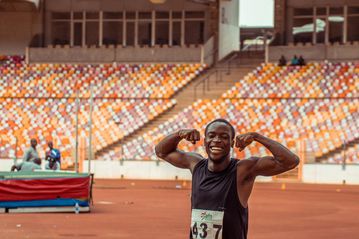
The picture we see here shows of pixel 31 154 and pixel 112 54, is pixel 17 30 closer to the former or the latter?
pixel 112 54

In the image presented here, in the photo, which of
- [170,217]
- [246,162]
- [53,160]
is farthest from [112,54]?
[246,162]

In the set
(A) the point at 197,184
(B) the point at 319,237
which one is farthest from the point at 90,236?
(A) the point at 197,184

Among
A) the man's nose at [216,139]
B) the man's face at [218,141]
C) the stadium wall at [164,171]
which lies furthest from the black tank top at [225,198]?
the stadium wall at [164,171]

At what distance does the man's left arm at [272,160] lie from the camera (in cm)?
654

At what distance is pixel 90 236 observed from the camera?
54.1 ft

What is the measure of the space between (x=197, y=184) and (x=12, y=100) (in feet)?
130

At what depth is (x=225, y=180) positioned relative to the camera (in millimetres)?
6508

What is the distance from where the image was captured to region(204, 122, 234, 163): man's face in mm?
6359

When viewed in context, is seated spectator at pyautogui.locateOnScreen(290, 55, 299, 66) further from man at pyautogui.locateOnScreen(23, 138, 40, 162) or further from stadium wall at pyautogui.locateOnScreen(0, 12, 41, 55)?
man at pyautogui.locateOnScreen(23, 138, 40, 162)

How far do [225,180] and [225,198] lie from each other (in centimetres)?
12

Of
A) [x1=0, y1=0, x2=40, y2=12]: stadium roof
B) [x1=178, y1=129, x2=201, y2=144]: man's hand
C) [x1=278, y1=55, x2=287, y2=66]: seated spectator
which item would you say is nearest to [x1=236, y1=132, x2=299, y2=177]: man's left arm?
[x1=178, y1=129, x2=201, y2=144]: man's hand

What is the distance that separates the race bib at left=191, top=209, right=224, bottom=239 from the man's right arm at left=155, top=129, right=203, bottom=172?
0.39 meters

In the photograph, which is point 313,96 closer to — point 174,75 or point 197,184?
point 174,75

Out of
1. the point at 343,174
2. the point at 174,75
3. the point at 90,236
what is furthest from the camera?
the point at 174,75
